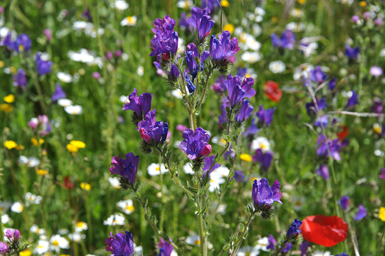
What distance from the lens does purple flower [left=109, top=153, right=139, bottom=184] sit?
4.34 feet

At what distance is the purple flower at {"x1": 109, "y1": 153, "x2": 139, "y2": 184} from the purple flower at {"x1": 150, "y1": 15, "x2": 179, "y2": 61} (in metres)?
0.35

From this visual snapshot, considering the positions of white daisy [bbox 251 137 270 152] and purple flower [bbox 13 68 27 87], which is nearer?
white daisy [bbox 251 137 270 152]

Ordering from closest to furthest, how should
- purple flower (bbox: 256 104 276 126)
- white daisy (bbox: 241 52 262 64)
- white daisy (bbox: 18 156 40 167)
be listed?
purple flower (bbox: 256 104 276 126), white daisy (bbox: 18 156 40 167), white daisy (bbox: 241 52 262 64)

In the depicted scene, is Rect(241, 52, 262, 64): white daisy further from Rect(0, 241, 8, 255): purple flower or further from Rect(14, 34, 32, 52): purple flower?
Rect(0, 241, 8, 255): purple flower

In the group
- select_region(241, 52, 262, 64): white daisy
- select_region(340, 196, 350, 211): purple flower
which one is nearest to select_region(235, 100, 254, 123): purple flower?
select_region(340, 196, 350, 211): purple flower

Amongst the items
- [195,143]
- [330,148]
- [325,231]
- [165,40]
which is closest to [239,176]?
[330,148]

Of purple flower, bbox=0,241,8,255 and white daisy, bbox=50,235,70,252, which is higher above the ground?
purple flower, bbox=0,241,8,255

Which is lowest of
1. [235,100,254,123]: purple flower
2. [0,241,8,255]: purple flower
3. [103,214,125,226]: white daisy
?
[103,214,125,226]: white daisy

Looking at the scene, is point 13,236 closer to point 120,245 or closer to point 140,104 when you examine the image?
point 120,245

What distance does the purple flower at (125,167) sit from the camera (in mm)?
1323

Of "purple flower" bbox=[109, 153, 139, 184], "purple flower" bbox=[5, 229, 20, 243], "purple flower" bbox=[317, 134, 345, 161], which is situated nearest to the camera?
"purple flower" bbox=[109, 153, 139, 184]

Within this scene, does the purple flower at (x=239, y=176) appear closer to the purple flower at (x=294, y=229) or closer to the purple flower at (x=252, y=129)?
the purple flower at (x=252, y=129)

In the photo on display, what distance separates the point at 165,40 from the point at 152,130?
10.9 inches

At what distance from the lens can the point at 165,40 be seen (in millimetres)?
1224
